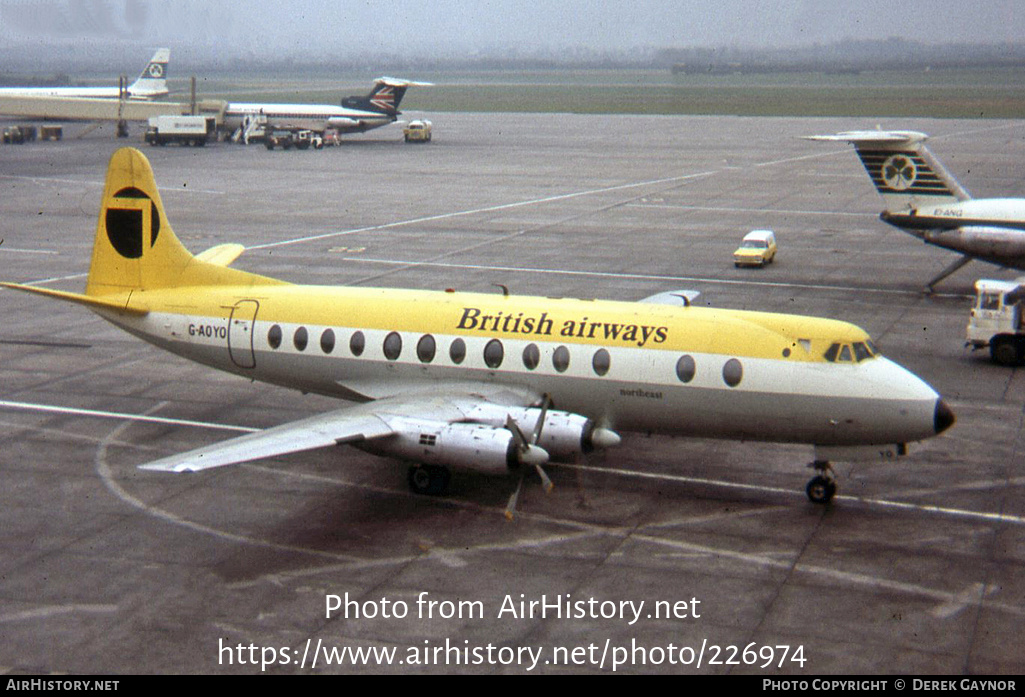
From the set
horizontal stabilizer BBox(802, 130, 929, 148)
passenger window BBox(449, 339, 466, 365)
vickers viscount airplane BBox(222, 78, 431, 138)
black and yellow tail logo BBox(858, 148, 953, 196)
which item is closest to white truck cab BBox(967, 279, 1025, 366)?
black and yellow tail logo BBox(858, 148, 953, 196)

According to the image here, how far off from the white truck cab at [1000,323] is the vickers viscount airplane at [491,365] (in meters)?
14.0

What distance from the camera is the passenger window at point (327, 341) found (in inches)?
1071

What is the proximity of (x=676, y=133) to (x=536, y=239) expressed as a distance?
7547 centimetres

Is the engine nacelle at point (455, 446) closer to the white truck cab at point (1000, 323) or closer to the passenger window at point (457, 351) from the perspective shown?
the passenger window at point (457, 351)

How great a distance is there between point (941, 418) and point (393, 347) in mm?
12625

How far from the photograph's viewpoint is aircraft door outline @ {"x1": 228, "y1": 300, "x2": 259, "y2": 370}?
92.0 ft

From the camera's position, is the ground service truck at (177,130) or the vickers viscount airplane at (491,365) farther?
the ground service truck at (177,130)

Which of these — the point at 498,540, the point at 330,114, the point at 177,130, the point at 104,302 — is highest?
the point at 330,114

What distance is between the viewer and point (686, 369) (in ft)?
80.5

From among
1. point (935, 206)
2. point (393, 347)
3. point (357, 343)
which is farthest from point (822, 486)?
point (935, 206)

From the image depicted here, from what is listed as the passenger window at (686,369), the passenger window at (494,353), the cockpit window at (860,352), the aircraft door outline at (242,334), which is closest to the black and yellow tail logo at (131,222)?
the aircraft door outline at (242,334)

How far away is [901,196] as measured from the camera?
153 feet

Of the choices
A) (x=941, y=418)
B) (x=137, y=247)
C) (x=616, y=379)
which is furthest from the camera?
(x=137, y=247)

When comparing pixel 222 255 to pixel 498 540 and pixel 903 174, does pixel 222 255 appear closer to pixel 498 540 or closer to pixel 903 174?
pixel 498 540
